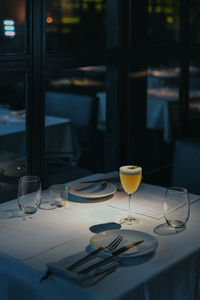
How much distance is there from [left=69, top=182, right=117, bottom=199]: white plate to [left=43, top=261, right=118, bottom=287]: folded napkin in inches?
23.0

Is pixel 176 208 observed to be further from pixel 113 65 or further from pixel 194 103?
pixel 194 103

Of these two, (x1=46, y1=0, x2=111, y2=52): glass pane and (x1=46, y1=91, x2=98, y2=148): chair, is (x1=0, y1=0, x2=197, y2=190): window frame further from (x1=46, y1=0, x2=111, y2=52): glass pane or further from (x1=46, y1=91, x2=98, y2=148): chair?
(x1=46, y1=0, x2=111, y2=52): glass pane

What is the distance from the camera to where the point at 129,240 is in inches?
59.9

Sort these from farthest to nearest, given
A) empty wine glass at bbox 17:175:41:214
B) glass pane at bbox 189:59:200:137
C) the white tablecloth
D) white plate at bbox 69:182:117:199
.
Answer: glass pane at bbox 189:59:200:137, the white tablecloth, white plate at bbox 69:182:117:199, empty wine glass at bbox 17:175:41:214

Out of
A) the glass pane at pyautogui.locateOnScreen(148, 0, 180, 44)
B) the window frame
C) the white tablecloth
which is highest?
the glass pane at pyautogui.locateOnScreen(148, 0, 180, 44)

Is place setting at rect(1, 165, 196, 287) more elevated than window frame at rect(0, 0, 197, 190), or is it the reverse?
window frame at rect(0, 0, 197, 190)

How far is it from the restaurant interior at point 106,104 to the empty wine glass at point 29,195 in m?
0.44

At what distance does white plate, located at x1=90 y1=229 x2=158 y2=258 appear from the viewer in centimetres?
143

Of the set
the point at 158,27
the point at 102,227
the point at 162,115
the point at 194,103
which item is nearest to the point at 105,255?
the point at 102,227

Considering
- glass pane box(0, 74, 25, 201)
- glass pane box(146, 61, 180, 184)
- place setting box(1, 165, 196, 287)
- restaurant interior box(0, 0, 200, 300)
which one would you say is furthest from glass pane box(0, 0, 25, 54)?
glass pane box(146, 61, 180, 184)

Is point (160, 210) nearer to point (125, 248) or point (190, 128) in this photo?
point (125, 248)

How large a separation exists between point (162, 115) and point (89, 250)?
9.72 feet

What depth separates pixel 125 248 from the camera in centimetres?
144

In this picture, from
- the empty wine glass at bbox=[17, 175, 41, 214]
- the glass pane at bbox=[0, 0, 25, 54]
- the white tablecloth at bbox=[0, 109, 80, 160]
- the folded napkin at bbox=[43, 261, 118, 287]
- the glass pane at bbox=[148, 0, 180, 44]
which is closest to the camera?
the folded napkin at bbox=[43, 261, 118, 287]
